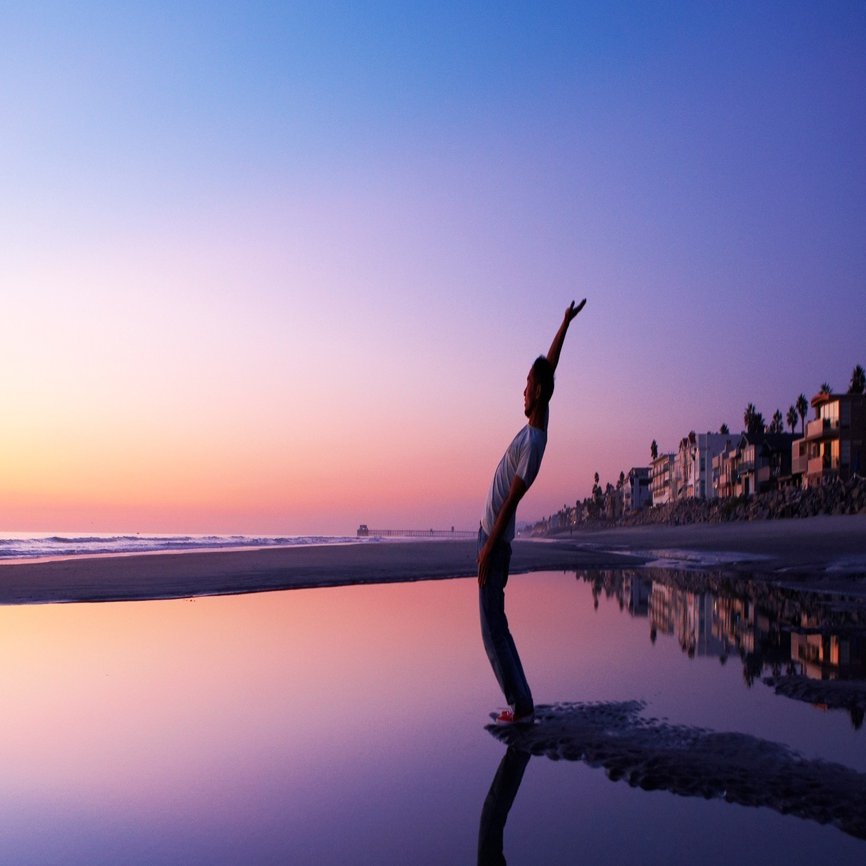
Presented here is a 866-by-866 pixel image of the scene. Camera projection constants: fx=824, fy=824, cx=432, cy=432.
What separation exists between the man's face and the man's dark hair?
29mm

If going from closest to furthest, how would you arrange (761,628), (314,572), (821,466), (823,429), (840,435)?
(761,628)
(314,572)
(840,435)
(823,429)
(821,466)

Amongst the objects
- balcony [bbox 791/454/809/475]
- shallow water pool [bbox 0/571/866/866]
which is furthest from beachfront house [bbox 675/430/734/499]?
shallow water pool [bbox 0/571/866/866]

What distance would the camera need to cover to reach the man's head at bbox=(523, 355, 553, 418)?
18.5 feet

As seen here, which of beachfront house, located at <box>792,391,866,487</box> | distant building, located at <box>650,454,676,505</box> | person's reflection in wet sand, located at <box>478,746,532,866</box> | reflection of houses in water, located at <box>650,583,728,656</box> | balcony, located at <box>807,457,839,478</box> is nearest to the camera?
person's reflection in wet sand, located at <box>478,746,532,866</box>

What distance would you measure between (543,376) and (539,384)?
61mm

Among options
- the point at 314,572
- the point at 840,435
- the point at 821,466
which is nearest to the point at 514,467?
the point at 314,572

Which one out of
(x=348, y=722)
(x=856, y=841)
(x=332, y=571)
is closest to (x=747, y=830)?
(x=856, y=841)

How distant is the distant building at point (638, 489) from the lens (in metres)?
167

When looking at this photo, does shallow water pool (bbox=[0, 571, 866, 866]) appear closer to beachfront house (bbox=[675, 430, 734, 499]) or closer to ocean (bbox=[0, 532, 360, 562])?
ocean (bbox=[0, 532, 360, 562])

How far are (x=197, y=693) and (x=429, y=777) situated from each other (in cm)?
257

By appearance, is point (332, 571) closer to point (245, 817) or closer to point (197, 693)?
point (197, 693)

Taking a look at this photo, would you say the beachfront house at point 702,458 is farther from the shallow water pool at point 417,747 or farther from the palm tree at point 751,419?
the shallow water pool at point 417,747

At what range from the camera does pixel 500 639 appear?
5.58m

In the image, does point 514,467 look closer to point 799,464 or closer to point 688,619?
point 688,619
